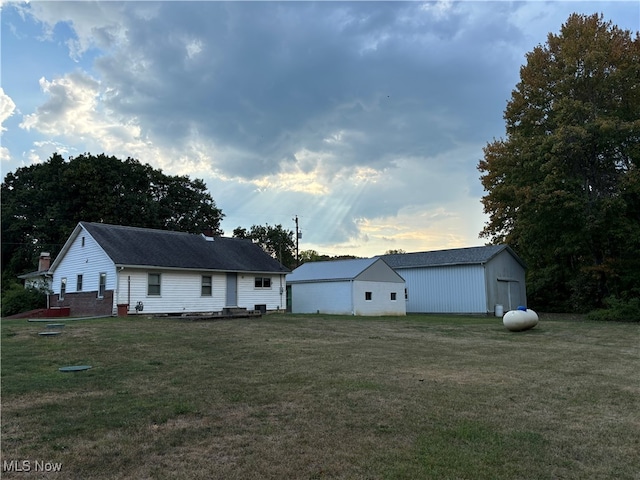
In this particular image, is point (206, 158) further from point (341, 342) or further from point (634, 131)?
point (634, 131)

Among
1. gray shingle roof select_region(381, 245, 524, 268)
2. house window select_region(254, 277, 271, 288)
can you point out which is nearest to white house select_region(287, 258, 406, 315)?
gray shingle roof select_region(381, 245, 524, 268)

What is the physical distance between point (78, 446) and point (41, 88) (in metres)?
10.7

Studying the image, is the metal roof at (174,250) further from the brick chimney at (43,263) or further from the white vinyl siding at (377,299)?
the brick chimney at (43,263)

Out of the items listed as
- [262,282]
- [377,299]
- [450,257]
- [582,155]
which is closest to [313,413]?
[262,282]

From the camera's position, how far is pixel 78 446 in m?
4.27

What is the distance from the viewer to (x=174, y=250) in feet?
80.7

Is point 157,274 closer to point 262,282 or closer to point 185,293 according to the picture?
point 185,293

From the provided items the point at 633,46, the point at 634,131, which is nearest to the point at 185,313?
the point at 634,131

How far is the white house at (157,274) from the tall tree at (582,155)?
55.3 feet

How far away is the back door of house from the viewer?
2555 centimetres

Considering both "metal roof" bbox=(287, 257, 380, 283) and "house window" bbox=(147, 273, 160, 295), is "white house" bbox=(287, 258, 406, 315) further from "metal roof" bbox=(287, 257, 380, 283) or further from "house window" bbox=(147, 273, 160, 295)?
"house window" bbox=(147, 273, 160, 295)

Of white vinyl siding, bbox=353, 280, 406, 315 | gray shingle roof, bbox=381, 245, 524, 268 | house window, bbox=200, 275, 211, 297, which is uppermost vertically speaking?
gray shingle roof, bbox=381, 245, 524, 268

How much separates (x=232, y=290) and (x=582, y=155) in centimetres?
2226

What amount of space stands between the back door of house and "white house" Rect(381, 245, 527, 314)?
537 inches
